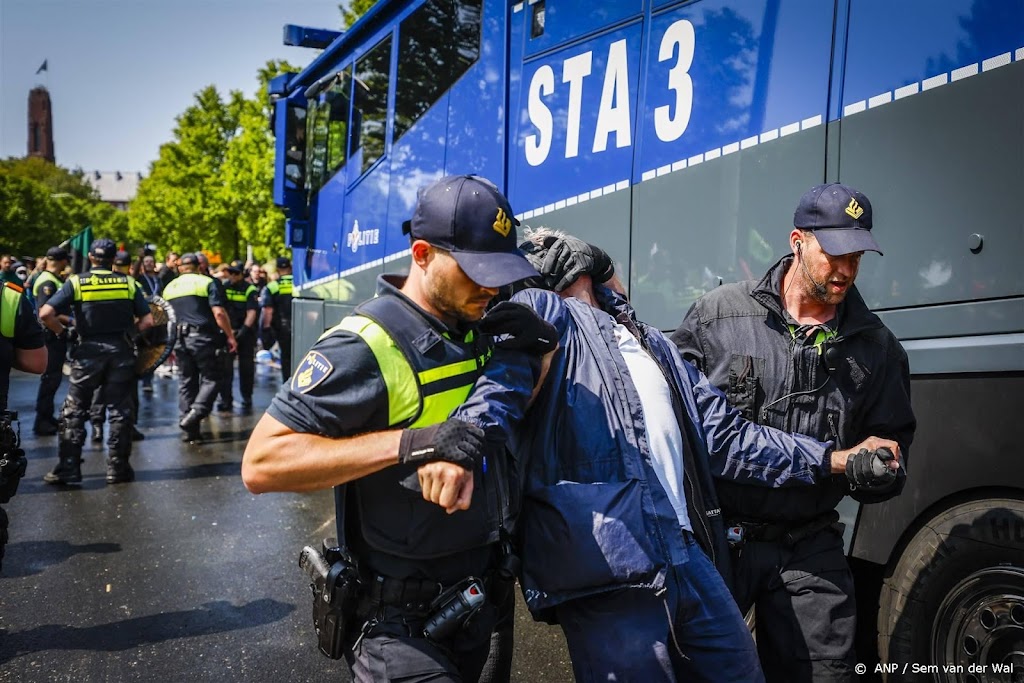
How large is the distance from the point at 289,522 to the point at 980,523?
482 cm

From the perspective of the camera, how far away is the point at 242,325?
11945 mm

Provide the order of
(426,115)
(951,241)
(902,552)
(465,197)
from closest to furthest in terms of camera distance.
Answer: (465,197) → (951,241) → (902,552) → (426,115)

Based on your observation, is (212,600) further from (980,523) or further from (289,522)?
(980,523)

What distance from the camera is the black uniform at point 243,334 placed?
11.7 meters

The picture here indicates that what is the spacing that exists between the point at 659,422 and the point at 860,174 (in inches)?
55.8

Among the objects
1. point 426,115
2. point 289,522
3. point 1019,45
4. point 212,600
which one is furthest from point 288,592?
point 1019,45

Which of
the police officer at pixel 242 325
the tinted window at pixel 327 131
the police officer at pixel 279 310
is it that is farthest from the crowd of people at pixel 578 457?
the police officer at pixel 279 310

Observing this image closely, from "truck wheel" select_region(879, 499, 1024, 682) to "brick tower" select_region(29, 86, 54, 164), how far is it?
424ft

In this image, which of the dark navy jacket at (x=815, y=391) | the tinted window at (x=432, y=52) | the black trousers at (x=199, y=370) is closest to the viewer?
the dark navy jacket at (x=815, y=391)

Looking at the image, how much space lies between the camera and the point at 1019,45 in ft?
8.57

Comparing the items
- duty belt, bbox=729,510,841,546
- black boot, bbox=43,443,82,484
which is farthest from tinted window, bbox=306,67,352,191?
duty belt, bbox=729,510,841,546

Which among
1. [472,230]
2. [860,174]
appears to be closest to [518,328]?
[472,230]

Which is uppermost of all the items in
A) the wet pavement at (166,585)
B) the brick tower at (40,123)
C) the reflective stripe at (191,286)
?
the brick tower at (40,123)

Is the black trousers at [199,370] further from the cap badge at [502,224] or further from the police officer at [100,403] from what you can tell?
the cap badge at [502,224]
